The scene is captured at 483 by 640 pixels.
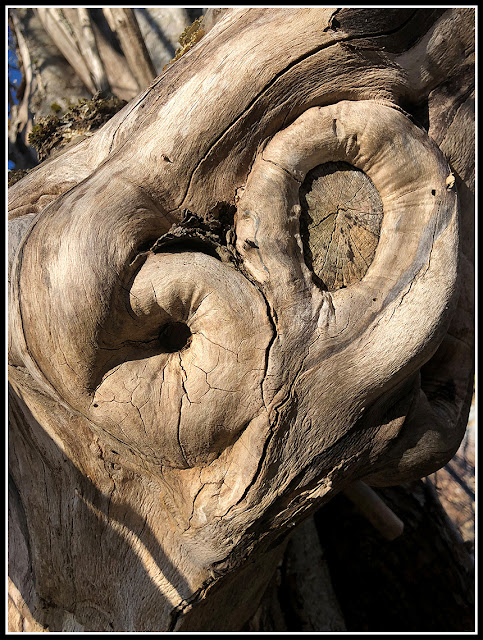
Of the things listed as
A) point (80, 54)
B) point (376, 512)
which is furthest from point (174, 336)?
point (80, 54)

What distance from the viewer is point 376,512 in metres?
3.34

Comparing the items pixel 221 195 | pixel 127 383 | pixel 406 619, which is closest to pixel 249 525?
pixel 127 383

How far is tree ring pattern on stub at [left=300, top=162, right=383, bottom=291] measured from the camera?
1893mm

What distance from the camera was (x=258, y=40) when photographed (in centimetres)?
184

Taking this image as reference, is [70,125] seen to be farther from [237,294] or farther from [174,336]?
[237,294]

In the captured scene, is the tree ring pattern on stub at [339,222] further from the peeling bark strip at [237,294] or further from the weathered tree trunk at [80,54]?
the weathered tree trunk at [80,54]

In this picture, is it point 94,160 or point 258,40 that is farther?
point 94,160

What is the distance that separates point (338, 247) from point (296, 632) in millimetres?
2485

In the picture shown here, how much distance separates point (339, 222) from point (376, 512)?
7.05 feet

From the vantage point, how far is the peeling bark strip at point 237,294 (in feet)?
5.64

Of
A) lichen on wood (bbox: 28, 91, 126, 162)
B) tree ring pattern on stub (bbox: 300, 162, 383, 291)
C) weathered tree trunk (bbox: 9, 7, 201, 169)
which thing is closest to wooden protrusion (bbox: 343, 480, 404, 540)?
tree ring pattern on stub (bbox: 300, 162, 383, 291)

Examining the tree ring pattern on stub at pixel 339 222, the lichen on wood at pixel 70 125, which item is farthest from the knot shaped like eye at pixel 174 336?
the lichen on wood at pixel 70 125

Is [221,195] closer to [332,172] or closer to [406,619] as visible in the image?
[332,172]

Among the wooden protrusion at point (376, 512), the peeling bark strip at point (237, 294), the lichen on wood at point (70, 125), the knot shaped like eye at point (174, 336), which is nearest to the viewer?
the peeling bark strip at point (237, 294)
